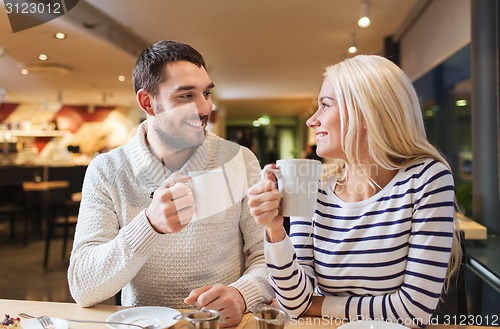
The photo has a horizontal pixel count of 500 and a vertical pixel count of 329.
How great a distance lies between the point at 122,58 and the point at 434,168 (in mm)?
5874

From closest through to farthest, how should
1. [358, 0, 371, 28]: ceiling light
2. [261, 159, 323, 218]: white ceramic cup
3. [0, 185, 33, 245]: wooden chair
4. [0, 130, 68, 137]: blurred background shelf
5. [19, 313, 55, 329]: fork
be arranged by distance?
[261, 159, 323, 218]: white ceramic cup < [19, 313, 55, 329]: fork < [358, 0, 371, 28]: ceiling light < [0, 185, 33, 245]: wooden chair < [0, 130, 68, 137]: blurred background shelf

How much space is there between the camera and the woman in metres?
1.05

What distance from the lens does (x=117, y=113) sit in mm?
12156

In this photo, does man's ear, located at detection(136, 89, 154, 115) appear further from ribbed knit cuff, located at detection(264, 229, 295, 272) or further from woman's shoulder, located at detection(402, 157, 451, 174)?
woman's shoulder, located at detection(402, 157, 451, 174)

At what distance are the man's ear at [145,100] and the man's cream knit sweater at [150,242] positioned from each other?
0.10m

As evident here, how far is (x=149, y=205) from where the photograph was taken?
3.90 ft

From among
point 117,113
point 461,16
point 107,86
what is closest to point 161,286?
point 461,16

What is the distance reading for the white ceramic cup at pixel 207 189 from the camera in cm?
94

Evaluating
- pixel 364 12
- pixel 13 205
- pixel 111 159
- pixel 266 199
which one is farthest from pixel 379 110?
pixel 13 205

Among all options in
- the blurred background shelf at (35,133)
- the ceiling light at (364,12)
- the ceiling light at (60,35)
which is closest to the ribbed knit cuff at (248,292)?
the ceiling light at (364,12)

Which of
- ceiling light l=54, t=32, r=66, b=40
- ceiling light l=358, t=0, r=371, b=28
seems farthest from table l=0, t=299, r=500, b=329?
ceiling light l=54, t=32, r=66, b=40

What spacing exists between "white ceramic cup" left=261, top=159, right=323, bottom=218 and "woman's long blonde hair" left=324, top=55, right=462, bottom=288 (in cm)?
29

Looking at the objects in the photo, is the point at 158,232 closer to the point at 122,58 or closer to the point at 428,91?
the point at 428,91

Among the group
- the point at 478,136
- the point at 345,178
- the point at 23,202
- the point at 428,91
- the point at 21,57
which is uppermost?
the point at 21,57
